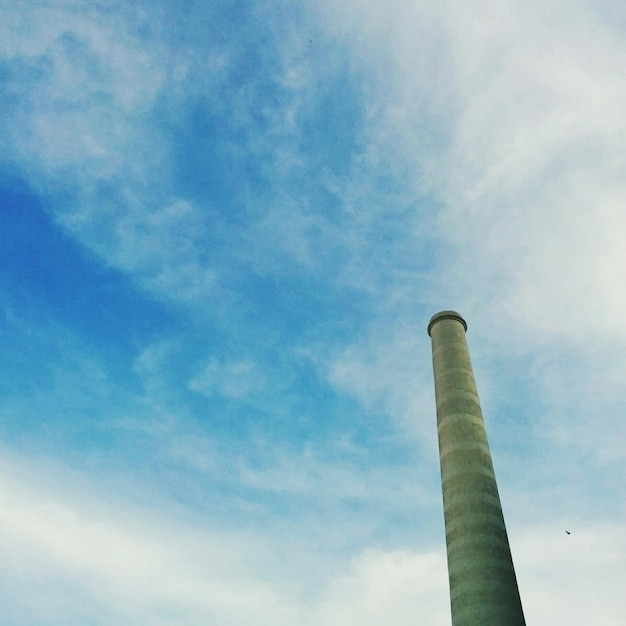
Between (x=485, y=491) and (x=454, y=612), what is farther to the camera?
(x=485, y=491)

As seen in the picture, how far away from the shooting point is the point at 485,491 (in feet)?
78.5

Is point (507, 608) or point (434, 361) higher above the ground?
point (434, 361)

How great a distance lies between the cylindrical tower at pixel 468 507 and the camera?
2122cm

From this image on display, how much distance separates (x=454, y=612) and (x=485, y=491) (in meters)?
4.67

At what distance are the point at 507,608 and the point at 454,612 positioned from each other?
6.32 ft

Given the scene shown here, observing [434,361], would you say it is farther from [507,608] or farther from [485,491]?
[507,608]

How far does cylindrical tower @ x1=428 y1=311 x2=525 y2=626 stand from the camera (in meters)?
21.2

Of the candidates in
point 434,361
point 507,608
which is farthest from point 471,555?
point 434,361

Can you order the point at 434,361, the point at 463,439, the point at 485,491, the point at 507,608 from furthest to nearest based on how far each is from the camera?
the point at 434,361 < the point at 463,439 < the point at 485,491 < the point at 507,608

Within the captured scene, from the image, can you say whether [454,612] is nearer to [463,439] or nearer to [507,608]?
[507,608]

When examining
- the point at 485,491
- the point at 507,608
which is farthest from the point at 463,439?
the point at 507,608

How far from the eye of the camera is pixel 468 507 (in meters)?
23.5

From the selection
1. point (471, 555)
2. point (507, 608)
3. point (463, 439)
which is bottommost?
point (507, 608)

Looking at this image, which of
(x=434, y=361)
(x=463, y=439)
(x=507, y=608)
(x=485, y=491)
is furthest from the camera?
(x=434, y=361)
